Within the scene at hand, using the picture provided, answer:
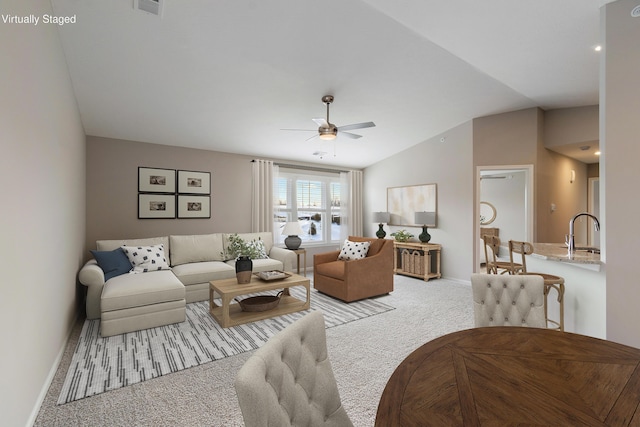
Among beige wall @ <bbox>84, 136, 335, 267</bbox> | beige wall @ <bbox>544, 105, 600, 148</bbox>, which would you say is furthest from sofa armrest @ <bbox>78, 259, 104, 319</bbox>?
beige wall @ <bbox>544, 105, 600, 148</bbox>

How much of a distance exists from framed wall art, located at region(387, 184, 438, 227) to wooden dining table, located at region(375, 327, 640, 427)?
15.1 ft

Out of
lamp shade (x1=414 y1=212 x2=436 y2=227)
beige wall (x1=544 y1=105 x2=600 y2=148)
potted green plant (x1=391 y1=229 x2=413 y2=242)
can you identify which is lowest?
potted green plant (x1=391 y1=229 x2=413 y2=242)

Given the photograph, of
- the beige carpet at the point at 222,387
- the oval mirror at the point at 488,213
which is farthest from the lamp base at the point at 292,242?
the oval mirror at the point at 488,213

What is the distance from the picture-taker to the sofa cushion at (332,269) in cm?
421

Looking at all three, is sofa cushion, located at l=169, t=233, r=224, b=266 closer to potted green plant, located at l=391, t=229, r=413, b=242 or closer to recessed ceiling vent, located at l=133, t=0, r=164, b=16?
recessed ceiling vent, located at l=133, t=0, r=164, b=16

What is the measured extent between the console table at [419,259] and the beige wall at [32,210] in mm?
5130

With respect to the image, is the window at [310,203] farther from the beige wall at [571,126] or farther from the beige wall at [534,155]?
the beige wall at [571,126]

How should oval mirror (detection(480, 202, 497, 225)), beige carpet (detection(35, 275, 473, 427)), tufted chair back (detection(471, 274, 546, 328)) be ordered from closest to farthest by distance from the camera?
1. tufted chair back (detection(471, 274, 546, 328))
2. beige carpet (detection(35, 275, 473, 427))
3. oval mirror (detection(480, 202, 497, 225))

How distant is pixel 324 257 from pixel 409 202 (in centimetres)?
250

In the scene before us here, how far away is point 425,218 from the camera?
5727mm

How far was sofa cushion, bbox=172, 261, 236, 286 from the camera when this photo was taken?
13.3 feet

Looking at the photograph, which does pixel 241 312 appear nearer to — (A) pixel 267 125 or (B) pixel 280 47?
(A) pixel 267 125

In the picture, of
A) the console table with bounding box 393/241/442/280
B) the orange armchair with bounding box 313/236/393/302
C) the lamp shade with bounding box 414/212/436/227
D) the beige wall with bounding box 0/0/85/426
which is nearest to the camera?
the beige wall with bounding box 0/0/85/426

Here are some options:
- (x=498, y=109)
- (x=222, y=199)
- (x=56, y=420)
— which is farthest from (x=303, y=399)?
(x=498, y=109)
